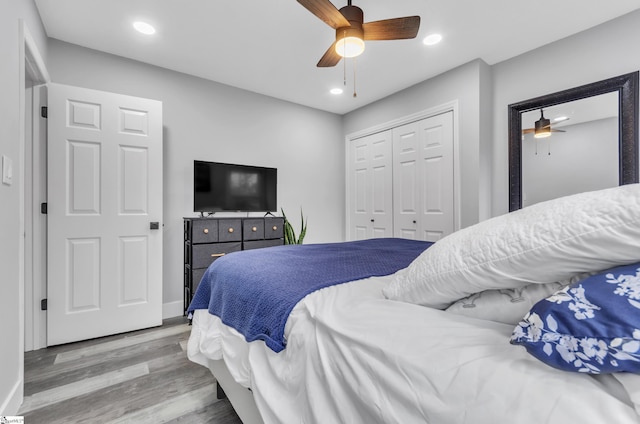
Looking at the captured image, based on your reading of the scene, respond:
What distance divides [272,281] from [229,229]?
2.10m

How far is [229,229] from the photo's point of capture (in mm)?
3131

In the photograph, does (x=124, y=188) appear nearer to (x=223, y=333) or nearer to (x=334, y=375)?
(x=223, y=333)

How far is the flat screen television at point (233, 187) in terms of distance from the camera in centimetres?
319

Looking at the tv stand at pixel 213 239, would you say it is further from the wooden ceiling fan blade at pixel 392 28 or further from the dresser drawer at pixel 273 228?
the wooden ceiling fan blade at pixel 392 28

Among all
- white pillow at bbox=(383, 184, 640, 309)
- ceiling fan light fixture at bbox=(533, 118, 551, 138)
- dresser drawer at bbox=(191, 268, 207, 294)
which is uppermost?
ceiling fan light fixture at bbox=(533, 118, 551, 138)

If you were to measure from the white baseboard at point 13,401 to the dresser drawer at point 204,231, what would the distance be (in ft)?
4.92

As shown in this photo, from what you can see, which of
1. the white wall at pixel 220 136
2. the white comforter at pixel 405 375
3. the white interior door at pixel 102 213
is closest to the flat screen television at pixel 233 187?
the white wall at pixel 220 136

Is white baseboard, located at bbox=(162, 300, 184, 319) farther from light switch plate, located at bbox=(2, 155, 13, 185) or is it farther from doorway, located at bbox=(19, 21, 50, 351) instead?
light switch plate, located at bbox=(2, 155, 13, 185)

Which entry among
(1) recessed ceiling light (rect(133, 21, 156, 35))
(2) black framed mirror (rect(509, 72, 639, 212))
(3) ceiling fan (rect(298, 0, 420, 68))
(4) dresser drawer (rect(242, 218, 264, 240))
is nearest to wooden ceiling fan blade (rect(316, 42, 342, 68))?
(3) ceiling fan (rect(298, 0, 420, 68))

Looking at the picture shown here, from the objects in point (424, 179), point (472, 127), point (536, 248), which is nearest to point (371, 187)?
point (424, 179)

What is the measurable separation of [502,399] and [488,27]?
9.80ft

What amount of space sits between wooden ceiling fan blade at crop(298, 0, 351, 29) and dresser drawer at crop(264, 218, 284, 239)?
210cm

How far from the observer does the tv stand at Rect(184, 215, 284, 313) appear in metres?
2.93

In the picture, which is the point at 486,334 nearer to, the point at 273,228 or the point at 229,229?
the point at 229,229
